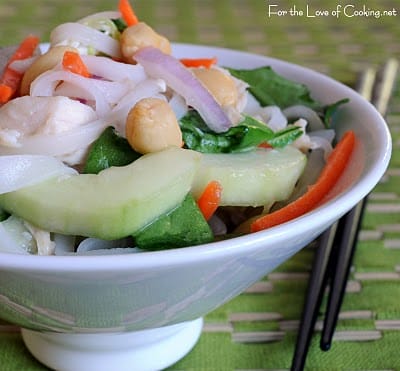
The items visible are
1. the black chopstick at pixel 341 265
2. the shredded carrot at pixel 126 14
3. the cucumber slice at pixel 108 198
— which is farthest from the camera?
the shredded carrot at pixel 126 14

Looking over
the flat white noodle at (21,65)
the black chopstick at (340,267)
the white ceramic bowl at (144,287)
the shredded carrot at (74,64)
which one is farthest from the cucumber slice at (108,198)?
the black chopstick at (340,267)

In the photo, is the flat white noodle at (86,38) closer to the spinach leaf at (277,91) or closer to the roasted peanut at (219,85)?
the roasted peanut at (219,85)

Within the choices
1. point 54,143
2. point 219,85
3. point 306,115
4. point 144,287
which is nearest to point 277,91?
point 306,115

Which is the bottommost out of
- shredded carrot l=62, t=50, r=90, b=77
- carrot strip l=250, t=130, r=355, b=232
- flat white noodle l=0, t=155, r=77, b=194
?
carrot strip l=250, t=130, r=355, b=232

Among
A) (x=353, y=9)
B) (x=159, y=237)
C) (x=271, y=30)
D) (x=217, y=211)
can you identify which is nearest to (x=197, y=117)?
(x=217, y=211)

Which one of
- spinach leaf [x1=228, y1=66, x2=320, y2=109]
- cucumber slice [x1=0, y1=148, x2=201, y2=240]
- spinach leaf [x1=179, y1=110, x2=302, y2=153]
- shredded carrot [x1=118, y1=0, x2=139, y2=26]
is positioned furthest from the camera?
spinach leaf [x1=228, y1=66, x2=320, y2=109]

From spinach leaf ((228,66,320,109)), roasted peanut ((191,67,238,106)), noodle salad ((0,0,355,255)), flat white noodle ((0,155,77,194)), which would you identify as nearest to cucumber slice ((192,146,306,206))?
noodle salad ((0,0,355,255))

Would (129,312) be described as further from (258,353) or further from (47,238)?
(258,353)

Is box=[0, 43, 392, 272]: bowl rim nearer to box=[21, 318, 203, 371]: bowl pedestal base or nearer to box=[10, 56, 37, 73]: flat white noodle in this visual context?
box=[21, 318, 203, 371]: bowl pedestal base
